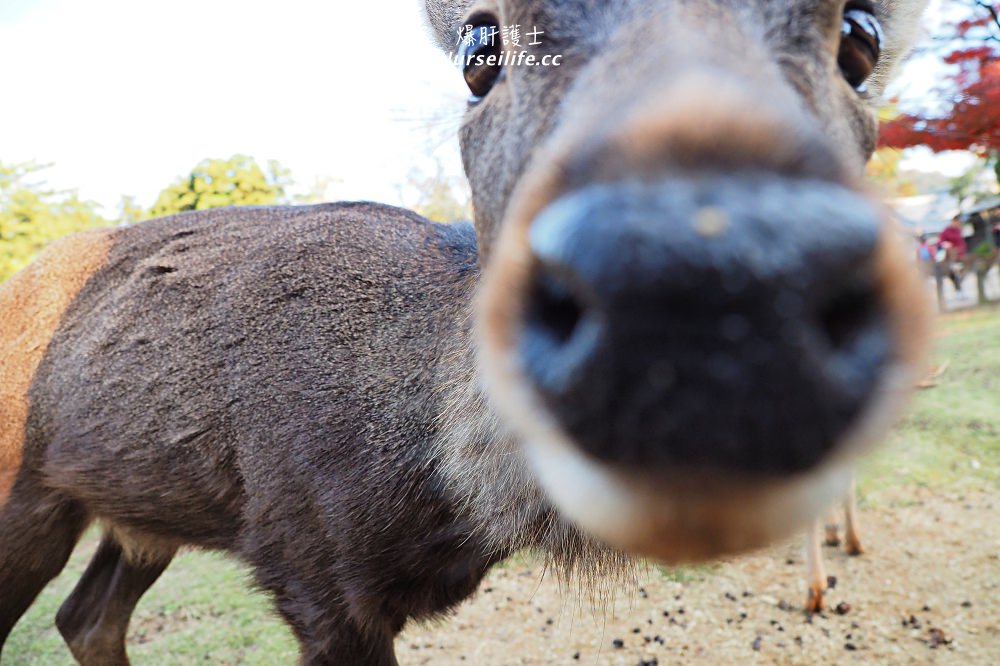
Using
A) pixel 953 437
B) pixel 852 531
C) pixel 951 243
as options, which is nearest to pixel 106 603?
pixel 852 531

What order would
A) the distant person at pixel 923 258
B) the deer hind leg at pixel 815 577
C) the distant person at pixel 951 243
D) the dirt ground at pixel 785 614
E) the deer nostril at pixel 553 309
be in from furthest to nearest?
the distant person at pixel 951 243, the deer hind leg at pixel 815 577, the dirt ground at pixel 785 614, the distant person at pixel 923 258, the deer nostril at pixel 553 309

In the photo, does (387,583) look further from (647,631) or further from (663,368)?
(647,631)

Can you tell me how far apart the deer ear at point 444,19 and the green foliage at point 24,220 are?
7349mm

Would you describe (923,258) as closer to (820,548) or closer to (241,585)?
(820,548)

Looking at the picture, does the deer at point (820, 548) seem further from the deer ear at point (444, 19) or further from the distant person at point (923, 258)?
the deer ear at point (444, 19)

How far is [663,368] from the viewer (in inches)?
32.4

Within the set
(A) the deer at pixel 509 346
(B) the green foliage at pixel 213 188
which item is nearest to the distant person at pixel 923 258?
(A) the deer at pixel 509 346

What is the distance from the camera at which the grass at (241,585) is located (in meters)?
5.16

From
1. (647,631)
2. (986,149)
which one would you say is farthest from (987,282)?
(647,631)

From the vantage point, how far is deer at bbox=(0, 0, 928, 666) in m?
0.84

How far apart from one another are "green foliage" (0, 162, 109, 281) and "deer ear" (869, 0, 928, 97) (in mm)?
8844

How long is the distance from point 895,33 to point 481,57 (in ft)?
6.24

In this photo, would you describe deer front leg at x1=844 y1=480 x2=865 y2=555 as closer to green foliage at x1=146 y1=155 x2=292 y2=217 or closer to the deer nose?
the deer nose

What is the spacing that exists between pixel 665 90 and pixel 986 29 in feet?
23.6
